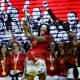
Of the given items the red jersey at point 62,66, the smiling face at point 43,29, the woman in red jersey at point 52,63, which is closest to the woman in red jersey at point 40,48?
the smiling face at point 43,29

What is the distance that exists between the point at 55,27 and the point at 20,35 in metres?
0.83

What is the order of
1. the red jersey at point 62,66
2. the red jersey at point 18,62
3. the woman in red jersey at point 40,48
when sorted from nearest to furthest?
the woman in red jersey at point 40,48, the red jersey at point 62,66, the red jersey at point 18,62

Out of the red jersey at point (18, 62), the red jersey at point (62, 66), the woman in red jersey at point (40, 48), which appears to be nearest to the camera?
the woman in red jersey at point (40, 48)

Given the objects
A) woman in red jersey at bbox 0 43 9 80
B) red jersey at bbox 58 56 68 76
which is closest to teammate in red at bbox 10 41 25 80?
Result: woman in red jersey at bbox 0 43 9 80

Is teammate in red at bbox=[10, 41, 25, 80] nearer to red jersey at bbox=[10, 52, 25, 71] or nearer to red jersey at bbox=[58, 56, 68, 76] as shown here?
red jersey at bbox=[10, 52, 25, 71]

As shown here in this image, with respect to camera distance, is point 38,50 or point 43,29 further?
point 43,29

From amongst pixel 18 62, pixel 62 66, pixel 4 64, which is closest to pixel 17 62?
pixel 18 62

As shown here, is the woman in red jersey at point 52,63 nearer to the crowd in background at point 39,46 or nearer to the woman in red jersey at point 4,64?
the crowd in background at point 39,46

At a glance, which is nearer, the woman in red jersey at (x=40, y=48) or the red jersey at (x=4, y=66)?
the woman in red jersey at (x=40, y=48)

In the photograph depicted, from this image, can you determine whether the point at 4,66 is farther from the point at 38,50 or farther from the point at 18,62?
the point at 38,50

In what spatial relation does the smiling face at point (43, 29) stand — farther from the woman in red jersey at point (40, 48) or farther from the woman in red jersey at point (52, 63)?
the woman in red jersey at point (52, 63)

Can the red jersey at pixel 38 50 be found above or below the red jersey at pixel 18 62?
above

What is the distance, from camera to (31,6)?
9805 mm

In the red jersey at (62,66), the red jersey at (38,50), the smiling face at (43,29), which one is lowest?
the red jersey at (62,66)
